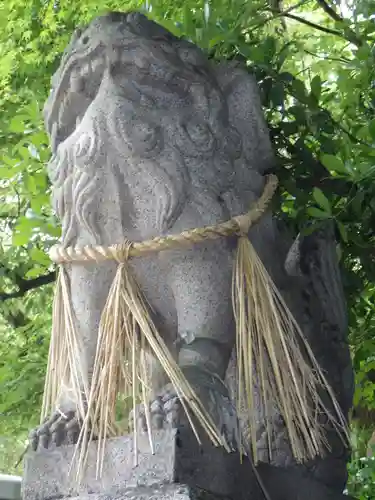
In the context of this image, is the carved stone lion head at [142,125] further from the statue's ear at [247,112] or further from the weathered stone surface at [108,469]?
the weathered stone surface at [108,469]

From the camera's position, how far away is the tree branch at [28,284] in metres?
3.58

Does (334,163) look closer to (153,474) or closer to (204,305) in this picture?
(204,305)

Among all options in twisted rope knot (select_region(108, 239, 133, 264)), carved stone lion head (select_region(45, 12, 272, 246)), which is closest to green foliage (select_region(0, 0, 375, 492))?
carved stone lion head (select_region(45, 12, 272, 246))

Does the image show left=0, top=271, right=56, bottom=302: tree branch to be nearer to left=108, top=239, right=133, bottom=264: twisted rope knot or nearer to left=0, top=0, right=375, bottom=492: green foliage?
left=0, top=0, right=375, bottom=492: green foliage

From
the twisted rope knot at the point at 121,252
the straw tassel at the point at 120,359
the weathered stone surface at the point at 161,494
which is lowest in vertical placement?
the weathered stone surface at the point at 161,494

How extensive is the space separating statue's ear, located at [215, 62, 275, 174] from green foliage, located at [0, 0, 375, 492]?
0.73 ft

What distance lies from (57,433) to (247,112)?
2.99ft

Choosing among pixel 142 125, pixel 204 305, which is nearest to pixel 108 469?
pixel 204 305

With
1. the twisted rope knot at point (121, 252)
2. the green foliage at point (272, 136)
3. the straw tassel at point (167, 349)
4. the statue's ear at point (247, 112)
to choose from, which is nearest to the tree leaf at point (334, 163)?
the green foliage at point (272, 136)

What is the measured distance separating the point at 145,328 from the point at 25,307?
7.84 feet

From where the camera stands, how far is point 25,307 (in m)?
4.09

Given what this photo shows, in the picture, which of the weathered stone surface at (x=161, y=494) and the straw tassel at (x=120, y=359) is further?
the straw tassel at (x=120, y=359)

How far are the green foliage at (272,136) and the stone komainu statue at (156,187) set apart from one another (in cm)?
41

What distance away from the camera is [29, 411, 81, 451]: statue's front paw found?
1748 millimetres
